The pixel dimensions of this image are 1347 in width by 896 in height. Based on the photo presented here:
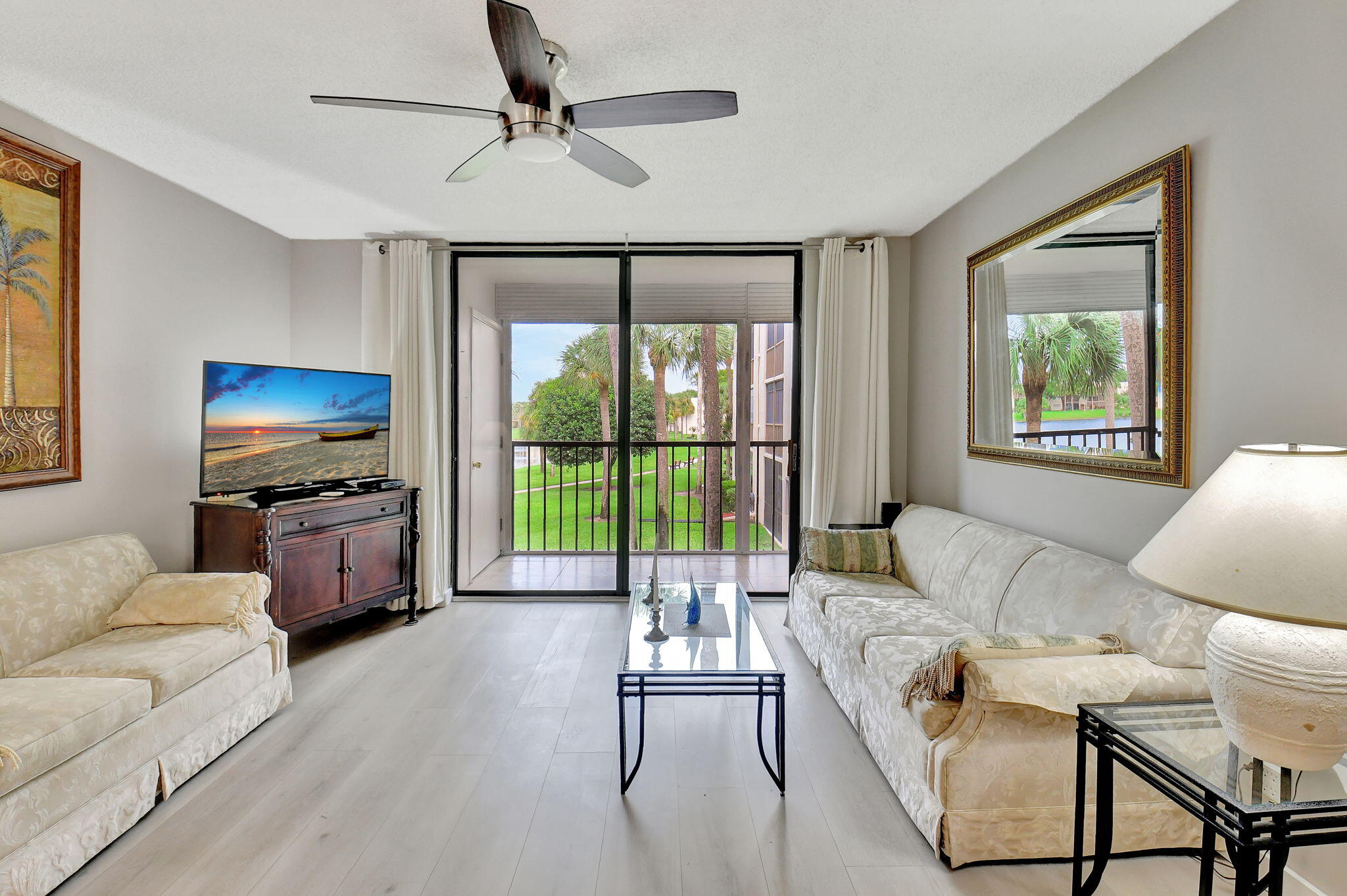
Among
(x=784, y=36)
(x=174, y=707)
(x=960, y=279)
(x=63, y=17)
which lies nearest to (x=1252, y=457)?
(x=784, y=36)

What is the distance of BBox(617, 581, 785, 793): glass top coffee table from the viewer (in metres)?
2.09

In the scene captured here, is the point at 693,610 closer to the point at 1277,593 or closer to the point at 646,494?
the point at 1277,593

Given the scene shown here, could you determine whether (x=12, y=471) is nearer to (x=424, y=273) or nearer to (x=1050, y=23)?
(x=424, y=273)

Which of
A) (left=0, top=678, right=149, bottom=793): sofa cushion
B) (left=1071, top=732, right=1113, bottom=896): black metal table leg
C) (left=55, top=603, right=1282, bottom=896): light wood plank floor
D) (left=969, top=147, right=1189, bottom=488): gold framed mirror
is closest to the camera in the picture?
(left=1071, top=732, right=1113, bottom=896): black metal table leg

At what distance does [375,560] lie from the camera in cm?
371

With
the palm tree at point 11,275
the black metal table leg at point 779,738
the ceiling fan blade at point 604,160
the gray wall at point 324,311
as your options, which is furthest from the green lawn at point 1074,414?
the palm tree at point 11,275

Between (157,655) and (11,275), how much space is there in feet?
5.42

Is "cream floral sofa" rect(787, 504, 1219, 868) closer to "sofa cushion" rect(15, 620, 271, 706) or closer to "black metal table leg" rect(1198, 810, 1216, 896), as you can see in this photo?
"black metal table leg" rect(1198, 810, 1216, 896)

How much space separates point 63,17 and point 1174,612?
3.77 m

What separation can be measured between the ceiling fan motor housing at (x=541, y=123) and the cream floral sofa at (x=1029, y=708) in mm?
2011

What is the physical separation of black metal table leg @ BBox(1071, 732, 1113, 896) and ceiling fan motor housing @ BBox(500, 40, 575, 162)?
2.25 metres

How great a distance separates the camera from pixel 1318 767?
1198 millimetres

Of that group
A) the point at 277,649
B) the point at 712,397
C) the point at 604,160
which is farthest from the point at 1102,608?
the point at 277,649

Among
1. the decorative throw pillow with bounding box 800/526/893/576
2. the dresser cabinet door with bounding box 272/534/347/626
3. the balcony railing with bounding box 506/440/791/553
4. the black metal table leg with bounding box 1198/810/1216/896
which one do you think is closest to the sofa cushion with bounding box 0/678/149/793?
the dresser cabinet door with bounding box 272/534/347/626
